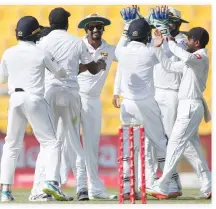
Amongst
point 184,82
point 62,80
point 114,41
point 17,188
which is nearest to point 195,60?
point 184,82

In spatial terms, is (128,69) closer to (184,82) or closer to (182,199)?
(184,82)

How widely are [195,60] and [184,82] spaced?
313mm

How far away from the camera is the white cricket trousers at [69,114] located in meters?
11.0

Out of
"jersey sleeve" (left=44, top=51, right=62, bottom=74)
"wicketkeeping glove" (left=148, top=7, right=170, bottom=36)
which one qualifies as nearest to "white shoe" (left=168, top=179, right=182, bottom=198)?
"wicketkeeping glove" (left=148, top=7, right=170, bottom=36)

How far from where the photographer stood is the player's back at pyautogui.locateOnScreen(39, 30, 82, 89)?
433 inches

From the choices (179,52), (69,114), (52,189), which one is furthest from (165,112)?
(52,189)

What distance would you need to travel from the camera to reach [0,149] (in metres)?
14.8

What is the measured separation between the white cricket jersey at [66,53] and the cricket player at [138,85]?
412 mm

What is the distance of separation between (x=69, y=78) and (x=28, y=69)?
0.50 metres

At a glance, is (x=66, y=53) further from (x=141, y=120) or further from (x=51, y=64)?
(x=141, y=120)

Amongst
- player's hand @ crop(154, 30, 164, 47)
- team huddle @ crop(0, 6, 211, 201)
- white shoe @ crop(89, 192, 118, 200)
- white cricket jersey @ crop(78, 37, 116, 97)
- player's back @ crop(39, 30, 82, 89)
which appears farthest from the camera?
white cricket jersey @ crop(78, 37, 116, 97)

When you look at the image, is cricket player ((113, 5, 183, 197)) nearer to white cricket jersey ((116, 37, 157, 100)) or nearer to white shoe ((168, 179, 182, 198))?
white shoe ((168, 179, 182, 198))

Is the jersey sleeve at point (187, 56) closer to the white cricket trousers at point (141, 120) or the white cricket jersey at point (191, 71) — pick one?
the white cricket jersey at point (191, 71)

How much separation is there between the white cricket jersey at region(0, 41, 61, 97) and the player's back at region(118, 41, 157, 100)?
2.79 feet
